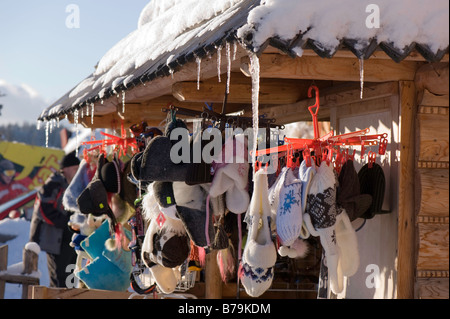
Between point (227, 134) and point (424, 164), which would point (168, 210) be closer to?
point (227, 134)

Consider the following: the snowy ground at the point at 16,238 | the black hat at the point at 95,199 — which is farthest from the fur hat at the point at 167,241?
the snowy ground at the point at 16,238

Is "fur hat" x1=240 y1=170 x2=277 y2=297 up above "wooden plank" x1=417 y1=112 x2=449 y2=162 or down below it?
below

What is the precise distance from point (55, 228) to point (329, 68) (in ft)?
21.7

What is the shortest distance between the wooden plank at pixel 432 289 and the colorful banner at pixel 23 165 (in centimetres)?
2196

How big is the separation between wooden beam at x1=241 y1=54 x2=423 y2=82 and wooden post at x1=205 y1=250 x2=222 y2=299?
9.80 feet

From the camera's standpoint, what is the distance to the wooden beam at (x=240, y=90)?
457cm

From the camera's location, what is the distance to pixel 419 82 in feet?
12.3

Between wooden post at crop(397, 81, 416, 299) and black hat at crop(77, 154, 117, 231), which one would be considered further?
A: black hat at crop(77, 154, 117, 231)

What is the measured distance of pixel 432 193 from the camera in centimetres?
375

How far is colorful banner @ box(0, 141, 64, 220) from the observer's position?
2462 cm

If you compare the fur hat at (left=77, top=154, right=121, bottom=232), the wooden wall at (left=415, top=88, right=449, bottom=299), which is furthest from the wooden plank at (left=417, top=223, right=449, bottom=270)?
the fur hat at (left=77, top=154, right=121, bottom=232)

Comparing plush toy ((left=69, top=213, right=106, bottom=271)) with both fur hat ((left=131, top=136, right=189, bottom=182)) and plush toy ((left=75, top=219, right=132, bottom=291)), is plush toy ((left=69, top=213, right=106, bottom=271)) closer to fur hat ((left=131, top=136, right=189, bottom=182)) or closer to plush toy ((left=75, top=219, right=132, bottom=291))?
plush toy ((left=75, top=219, right=132, bottom=291))

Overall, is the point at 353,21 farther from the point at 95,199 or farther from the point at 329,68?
the point at 95,199
